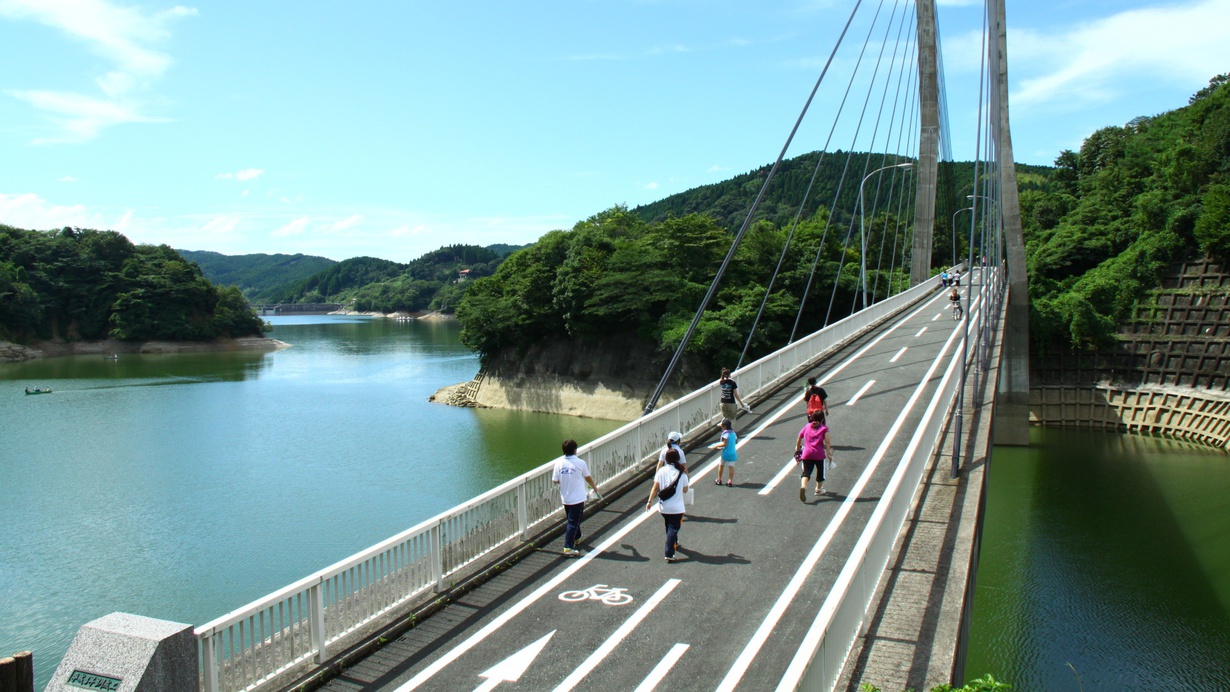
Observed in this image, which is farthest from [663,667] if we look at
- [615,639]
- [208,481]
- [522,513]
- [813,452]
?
[208,481]

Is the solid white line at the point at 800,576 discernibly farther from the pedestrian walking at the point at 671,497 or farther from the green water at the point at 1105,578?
the green water at the point at 1105,578

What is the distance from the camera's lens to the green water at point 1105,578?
14039 millimetres

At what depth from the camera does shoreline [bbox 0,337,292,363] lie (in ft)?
289

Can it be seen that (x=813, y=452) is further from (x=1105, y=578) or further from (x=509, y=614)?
(x=1105, y=578)

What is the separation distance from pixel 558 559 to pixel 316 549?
1396 centimetres

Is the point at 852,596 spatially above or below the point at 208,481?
above

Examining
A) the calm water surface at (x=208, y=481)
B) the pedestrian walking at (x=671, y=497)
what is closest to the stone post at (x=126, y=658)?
the pedestrian walking at (x=671, y=497)

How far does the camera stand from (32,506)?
25922 millimetres

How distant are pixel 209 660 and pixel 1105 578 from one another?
1883cm

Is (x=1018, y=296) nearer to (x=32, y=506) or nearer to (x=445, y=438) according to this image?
(x=445, y=438)

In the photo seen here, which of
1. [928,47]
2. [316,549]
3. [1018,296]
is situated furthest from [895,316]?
[316,549]

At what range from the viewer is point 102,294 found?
98.9 metres

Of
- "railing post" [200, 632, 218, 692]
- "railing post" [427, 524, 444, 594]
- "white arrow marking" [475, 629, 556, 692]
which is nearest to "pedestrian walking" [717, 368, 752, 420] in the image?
"railing post" [427, 524, 444, 594]

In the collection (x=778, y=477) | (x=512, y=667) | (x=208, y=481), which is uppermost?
(x=778, y=477)
